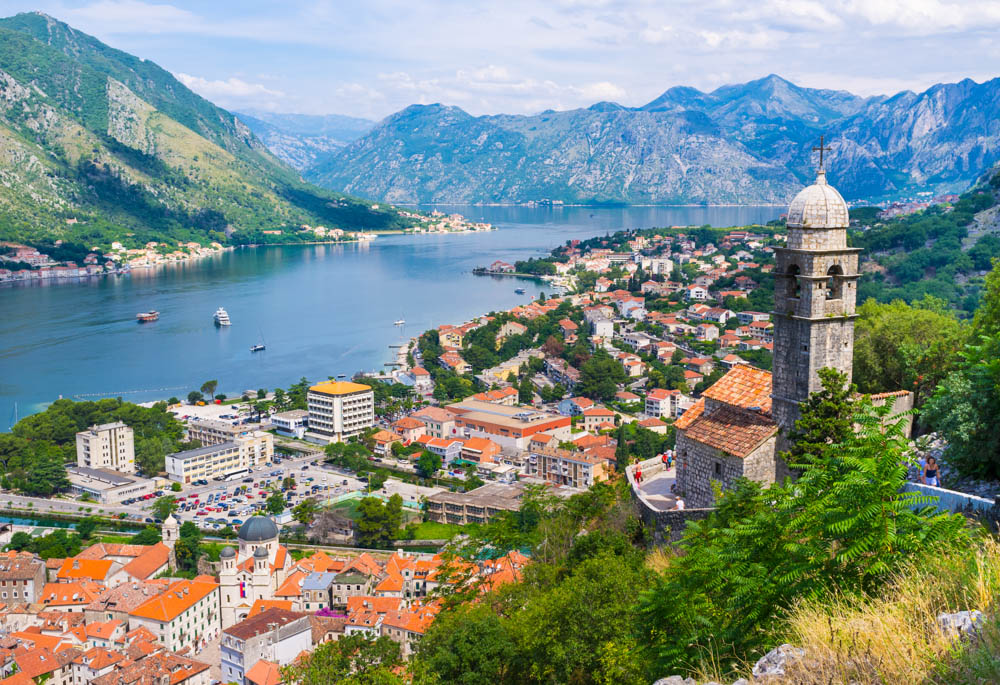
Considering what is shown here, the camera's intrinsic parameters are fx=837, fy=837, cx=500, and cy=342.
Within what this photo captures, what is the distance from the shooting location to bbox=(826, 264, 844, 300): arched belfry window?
785 centimetres

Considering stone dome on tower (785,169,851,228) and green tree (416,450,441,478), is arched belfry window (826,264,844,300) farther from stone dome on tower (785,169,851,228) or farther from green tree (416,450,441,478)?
green tree (416,450,441,478)

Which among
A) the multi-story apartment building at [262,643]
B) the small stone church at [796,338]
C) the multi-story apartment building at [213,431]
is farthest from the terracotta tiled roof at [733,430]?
the multi-story apartment building at [213,431]

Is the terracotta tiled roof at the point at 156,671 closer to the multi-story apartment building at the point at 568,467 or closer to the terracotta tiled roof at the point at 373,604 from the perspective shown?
the terracotta tiled roof at the point at 373,604

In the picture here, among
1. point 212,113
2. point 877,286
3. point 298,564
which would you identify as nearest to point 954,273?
point 877,286

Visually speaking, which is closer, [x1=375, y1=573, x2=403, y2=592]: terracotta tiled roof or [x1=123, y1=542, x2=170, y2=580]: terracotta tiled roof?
[x1=375, y1=573, x2=403, y2=592]: terracotta tiled roof

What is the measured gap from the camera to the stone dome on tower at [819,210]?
7824 mm

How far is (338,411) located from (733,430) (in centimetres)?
2380

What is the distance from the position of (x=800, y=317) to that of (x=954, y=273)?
111ft

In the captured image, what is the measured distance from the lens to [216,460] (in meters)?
26.9

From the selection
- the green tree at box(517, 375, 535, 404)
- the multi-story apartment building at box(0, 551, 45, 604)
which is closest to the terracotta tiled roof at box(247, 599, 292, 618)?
the multi-story apartment building at box(0, 551, 45, 604)

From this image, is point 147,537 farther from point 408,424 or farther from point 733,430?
point 733,430

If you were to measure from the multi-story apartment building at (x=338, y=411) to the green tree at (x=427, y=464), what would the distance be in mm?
5182

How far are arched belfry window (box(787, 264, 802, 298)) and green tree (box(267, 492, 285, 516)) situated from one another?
18.1 meters

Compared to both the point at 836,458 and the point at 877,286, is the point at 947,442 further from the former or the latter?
the point at 877,286
